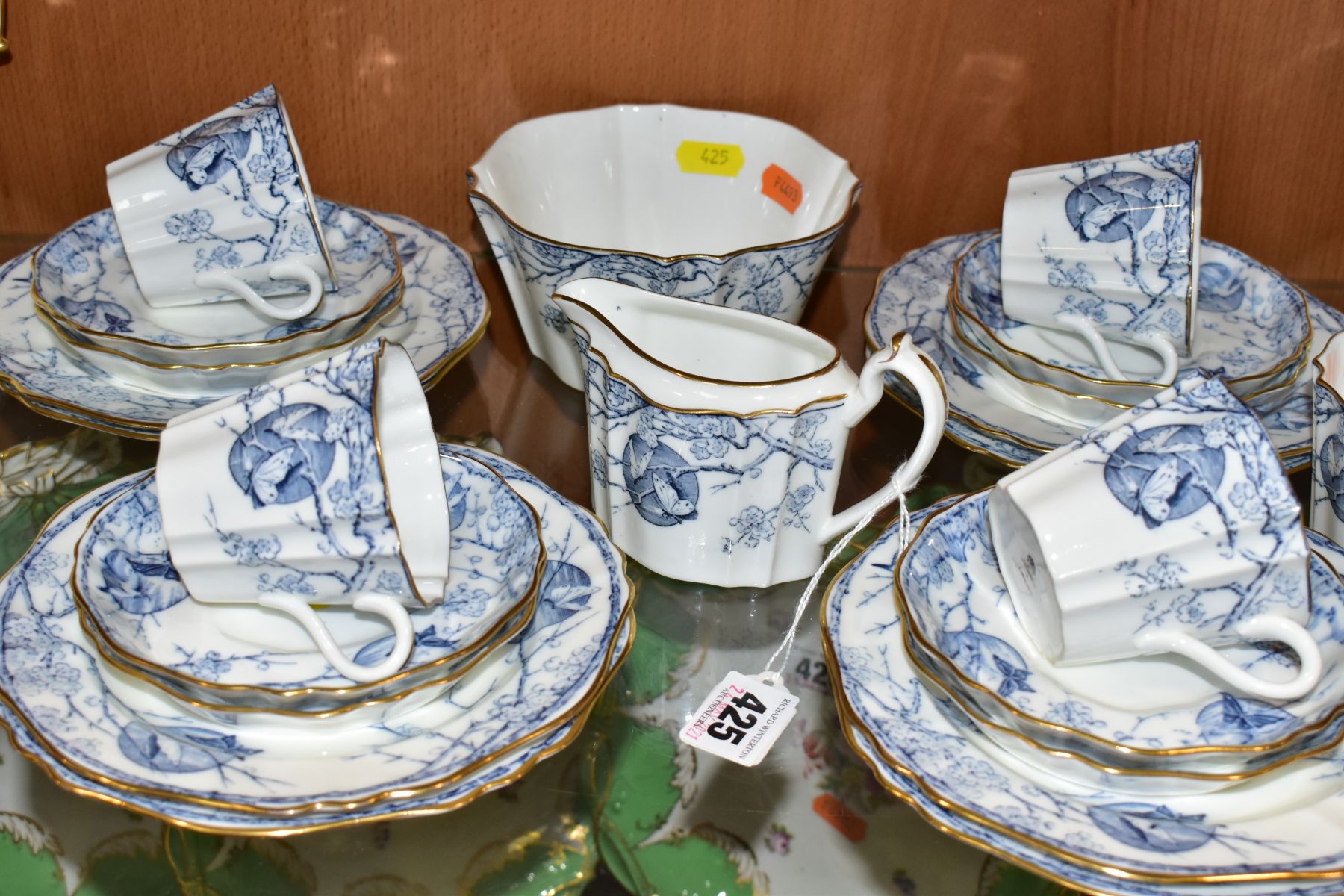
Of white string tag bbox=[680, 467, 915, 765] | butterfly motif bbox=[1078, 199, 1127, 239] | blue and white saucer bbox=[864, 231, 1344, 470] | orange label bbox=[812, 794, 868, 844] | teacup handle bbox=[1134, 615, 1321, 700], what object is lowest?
orange label bbox=[812, 794, 868, 844]

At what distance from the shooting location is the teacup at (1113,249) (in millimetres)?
821

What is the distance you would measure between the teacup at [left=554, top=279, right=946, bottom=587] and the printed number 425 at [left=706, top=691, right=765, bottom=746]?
0.10 m

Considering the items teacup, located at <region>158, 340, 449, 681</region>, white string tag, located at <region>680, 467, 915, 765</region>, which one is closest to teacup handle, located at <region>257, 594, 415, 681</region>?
teacup, located at <region>158, 340, 449, 681</region>

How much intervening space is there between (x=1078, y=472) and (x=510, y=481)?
12.0 inches

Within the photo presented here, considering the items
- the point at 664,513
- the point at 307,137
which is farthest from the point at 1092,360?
the point at 307,137

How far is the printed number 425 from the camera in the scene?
2.12 feet

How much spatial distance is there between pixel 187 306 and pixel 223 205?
0.08 m

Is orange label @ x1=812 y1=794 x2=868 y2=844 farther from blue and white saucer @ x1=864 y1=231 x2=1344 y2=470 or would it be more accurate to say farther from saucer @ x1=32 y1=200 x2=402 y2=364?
saucer @ x1=32 y1=200 x2=402 y2=364

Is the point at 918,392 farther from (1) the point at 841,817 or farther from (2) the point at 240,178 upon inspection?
(2) the point at 240,178

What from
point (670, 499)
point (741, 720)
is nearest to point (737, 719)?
point (741, 720)

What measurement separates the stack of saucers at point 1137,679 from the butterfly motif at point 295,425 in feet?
0.88

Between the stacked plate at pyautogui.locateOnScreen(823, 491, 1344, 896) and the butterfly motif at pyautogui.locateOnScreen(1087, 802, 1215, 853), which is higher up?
the stacked plate at pyautogui.locateOnScreen(823, 491, 1344, 896)

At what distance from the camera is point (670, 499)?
71 centimetres

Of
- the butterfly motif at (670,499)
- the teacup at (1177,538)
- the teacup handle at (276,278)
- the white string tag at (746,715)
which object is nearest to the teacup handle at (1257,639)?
the teacup at (1177,538)
